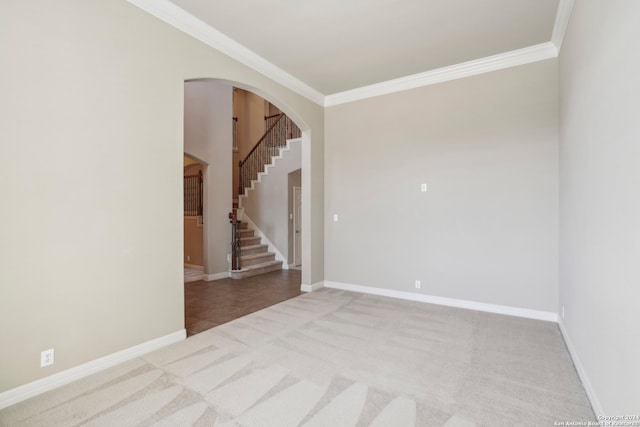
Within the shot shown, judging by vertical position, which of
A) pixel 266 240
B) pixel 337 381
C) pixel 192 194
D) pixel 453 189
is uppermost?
pixel 192 194

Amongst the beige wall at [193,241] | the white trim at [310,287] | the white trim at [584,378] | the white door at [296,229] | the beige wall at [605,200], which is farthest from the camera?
the white door at [296,229]

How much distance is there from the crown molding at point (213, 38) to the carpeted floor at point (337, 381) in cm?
325

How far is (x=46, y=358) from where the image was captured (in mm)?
2305

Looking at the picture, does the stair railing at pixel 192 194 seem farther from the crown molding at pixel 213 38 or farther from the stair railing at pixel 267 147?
the crown molding at pixel 213 38

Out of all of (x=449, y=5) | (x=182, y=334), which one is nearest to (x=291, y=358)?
(x=182, y=334)

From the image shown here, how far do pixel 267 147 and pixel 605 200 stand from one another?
742 centimetres

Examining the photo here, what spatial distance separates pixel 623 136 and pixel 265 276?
602cm

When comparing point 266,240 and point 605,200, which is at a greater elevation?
point 605,200

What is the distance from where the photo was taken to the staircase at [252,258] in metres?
6.61

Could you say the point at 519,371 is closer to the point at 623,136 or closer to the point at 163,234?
the point at 623,136

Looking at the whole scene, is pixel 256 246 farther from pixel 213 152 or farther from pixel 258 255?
pixel 213 152

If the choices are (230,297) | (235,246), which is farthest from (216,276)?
(230,297)

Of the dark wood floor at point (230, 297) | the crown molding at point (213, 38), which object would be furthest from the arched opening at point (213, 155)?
the crown molding at point (213, 38)

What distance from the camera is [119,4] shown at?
2.71 m
